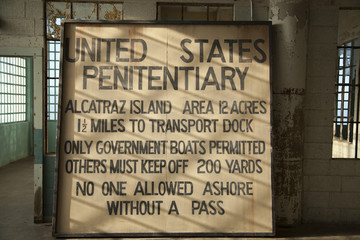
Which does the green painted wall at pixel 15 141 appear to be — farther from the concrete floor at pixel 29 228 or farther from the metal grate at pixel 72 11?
the metal grate at pixel 72 11

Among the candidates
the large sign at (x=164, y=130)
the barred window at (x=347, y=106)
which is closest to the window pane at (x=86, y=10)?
the large sign at (x=164, y=130)

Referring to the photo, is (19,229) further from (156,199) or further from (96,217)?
(156,199)

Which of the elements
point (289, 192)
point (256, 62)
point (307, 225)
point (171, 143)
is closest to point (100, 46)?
point (171, 143)

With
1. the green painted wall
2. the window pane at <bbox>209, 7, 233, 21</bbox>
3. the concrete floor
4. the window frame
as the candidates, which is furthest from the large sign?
the window frame

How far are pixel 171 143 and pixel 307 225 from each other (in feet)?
7.52

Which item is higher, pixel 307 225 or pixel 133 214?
pixel 133 214

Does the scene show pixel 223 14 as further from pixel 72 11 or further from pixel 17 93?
pixel 17 93

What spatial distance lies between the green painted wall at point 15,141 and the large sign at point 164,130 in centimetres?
587

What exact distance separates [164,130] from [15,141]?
284 inches

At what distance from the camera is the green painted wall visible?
8.75 m

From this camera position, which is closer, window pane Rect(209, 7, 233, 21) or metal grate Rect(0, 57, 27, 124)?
window pane Rect(209, 7, 233, 21)

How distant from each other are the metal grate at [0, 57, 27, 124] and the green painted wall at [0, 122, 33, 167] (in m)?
0.28

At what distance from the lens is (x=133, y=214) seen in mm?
3943

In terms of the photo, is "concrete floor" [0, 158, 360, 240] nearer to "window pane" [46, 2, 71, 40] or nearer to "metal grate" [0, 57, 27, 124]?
"window pane" [46, 2, 71, 40]
